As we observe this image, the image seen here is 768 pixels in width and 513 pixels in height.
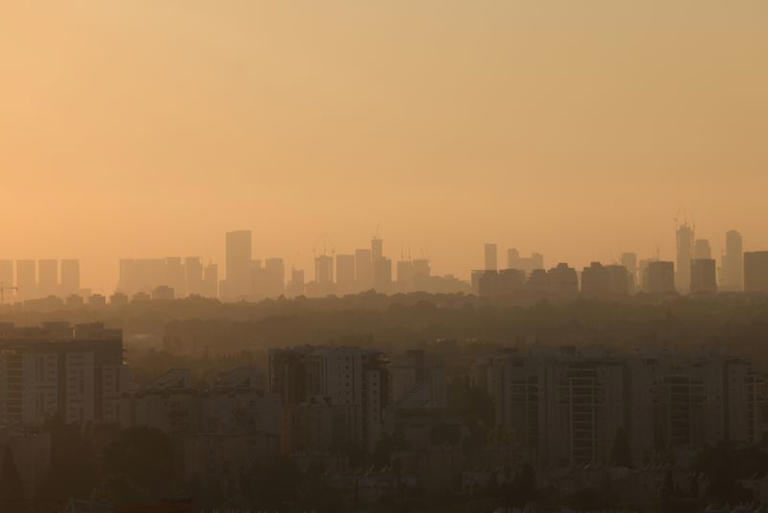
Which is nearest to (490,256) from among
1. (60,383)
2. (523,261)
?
(523,261)

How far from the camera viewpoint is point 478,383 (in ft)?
73.3

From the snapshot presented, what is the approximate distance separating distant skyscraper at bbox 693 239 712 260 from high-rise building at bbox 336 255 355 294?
947 centimetres

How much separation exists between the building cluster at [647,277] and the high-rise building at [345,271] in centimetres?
379

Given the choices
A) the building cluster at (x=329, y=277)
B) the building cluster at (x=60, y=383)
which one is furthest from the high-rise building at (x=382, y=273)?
the building cluster at (x=60, y=383)

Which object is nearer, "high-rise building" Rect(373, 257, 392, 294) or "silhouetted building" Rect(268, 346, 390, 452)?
"silhouetted building" Rect(268, 346, 390, 452)

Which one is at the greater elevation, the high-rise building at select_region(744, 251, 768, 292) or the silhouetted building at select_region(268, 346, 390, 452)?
the high-rise building at select_region(744, 251, 768, 292)

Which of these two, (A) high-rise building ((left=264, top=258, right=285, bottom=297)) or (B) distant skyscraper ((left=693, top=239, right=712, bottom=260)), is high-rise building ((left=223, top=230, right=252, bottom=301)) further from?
(B) distant skyscraper ((left=693, top=239, right=712, bottom=260))

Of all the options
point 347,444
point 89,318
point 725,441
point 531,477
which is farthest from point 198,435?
point 89,318

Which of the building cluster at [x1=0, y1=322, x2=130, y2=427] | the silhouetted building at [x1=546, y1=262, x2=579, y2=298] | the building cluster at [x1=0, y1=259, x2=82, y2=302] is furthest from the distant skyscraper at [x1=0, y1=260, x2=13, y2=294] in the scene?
the building cluster at [x1=0, y1=322, x2=130, y2=427]

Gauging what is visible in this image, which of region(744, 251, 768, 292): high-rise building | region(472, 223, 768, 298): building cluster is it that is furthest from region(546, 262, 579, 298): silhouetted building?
region(744, 251, 768, 292): high-rise building

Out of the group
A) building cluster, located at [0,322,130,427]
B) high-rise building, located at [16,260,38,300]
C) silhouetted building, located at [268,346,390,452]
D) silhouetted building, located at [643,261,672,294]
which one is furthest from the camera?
high-rise building, located at [16,260,38,300]

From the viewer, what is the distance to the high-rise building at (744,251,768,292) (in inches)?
1923

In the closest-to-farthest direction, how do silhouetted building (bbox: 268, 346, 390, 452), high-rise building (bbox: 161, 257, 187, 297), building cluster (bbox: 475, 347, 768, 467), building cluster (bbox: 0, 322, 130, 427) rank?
building cluster (bbox: 475, 347, 768, 467) < silhouetted building (bbox: 268, 346, 390, 452) < building cluster (bbox: 0, 322, 130, 427) < high-rise building (bbox: 161, 257, 187, 297)

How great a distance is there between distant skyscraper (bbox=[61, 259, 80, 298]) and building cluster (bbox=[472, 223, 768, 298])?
11.2m
